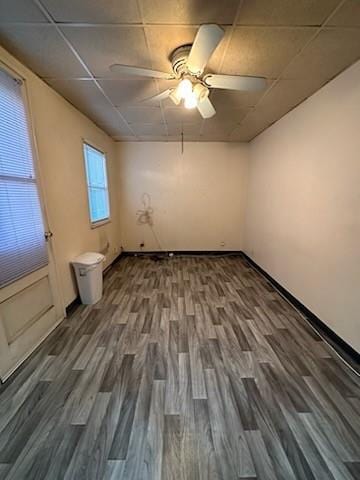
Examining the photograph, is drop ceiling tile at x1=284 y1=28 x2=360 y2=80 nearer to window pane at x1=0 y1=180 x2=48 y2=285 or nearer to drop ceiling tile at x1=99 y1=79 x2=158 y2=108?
drop ceiling tile at x1=99 y1=79 x2=158 y2=108

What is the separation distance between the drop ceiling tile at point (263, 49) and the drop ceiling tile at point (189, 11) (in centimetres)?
18

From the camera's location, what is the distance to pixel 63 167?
103 inches

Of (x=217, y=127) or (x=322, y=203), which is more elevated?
(x=217, y=127)

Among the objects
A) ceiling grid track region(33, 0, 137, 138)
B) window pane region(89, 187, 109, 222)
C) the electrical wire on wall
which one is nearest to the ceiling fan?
ceiling grid track region(33, 0, 137, 138)

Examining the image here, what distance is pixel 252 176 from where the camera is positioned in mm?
4562

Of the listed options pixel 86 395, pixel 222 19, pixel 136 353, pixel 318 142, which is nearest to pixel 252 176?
pixel 318 142

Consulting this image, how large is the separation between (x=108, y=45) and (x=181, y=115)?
5.30 feet

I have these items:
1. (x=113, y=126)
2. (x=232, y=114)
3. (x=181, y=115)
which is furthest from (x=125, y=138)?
(x=232, y=114)

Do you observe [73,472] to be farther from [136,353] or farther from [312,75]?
[312,75]

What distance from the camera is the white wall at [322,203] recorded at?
6.34 ft

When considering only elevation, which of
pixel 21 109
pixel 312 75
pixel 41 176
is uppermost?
pixel 312 75

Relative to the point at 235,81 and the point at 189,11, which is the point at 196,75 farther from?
the point at 189,11

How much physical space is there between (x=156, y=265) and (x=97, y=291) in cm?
166

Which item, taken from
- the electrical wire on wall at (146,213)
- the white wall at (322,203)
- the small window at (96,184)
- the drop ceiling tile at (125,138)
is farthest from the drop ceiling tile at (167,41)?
the electrical wire on wall at (146,213)
